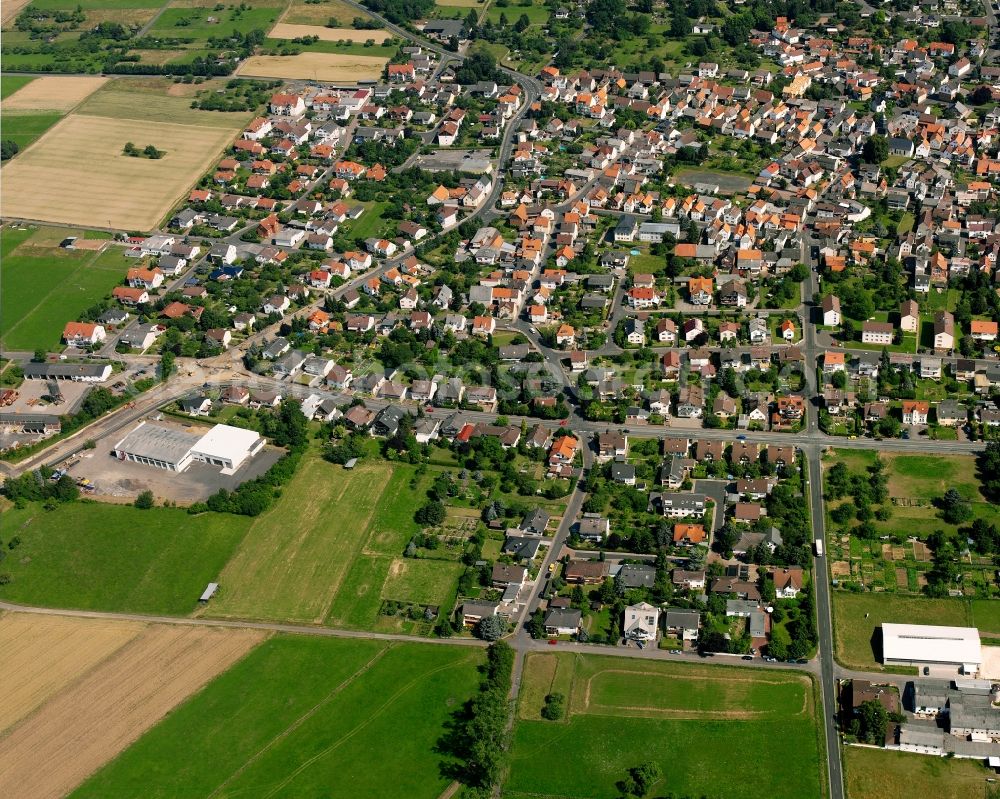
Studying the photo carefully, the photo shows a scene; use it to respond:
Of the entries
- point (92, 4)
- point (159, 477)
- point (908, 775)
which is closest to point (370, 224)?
point (159, 477)

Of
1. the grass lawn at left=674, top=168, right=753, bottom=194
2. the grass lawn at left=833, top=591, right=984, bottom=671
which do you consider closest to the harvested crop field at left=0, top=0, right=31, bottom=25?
A: the grass lawn at left=674, top=168, right=753, bottom=194

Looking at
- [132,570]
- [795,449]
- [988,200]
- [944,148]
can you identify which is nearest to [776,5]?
[944,148]

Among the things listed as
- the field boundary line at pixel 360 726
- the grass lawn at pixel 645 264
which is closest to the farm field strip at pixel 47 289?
the grass lawn at pixel 645 264

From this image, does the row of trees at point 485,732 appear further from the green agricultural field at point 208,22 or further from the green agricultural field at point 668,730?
the green agricultural field at point 208,22

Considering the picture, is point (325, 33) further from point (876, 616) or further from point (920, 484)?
point (876, 616)

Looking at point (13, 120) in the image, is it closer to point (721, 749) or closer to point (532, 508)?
point (532, 508)

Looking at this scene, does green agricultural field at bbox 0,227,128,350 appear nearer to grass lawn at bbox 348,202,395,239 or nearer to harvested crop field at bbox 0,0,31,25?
grass lawn at bbox 348,202,395,239
